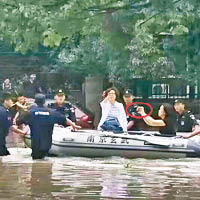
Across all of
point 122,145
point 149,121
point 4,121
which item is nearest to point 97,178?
point 4,121

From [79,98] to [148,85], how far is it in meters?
3.83

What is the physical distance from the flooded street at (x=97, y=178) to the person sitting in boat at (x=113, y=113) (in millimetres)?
948

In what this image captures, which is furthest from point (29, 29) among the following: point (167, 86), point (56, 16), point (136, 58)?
point (167, 86)

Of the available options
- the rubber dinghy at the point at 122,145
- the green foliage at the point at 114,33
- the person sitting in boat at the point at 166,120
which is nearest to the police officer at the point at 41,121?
the rubber dinghy at the point at 122,145

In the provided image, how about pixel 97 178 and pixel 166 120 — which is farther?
pixel 166 120

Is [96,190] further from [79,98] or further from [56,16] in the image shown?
[79,98]

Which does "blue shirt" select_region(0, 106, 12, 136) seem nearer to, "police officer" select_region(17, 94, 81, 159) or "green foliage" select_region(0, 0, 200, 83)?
"police officer" select_region(17, 94, 81, 159)

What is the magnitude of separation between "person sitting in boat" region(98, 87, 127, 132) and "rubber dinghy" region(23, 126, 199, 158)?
2.02ft

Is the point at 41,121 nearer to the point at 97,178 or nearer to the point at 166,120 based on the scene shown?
the point at 166,120

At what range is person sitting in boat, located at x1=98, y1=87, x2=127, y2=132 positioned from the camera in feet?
68.7

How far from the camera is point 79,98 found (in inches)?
1743

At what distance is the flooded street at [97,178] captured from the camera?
1364cm

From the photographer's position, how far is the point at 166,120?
2069 centimetres

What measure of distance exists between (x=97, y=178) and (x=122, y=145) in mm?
4485
